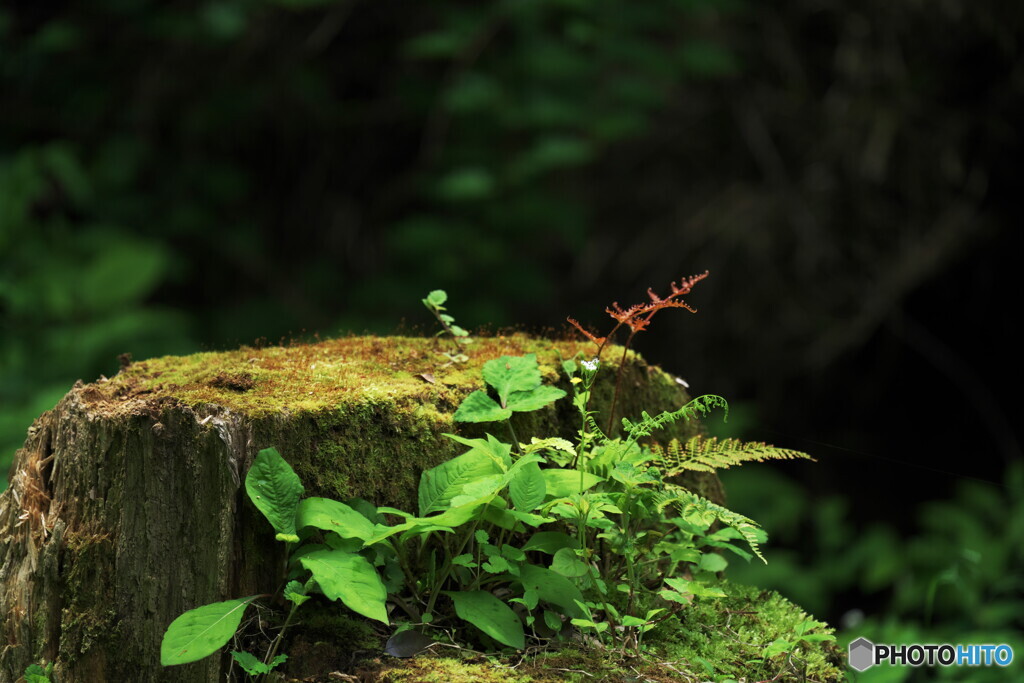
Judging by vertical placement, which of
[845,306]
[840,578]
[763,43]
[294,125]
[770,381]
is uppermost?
[763,43]

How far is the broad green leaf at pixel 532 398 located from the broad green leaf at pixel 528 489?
0.81 feet

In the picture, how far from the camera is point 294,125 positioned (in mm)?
6609

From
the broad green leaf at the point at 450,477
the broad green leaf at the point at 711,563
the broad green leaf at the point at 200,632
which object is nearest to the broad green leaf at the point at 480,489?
the broad green leaf at the point at 450,477

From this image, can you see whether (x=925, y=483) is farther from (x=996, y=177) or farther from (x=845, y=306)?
(x=996, y=177)

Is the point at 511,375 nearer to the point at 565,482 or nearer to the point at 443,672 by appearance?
the point at 565,482

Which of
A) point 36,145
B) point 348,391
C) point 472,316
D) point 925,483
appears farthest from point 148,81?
point 925,483

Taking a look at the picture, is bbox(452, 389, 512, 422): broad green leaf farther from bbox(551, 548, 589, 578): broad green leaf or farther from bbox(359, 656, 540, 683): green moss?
bbox(359, 656, 540, 683): green moss

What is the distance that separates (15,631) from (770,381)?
5.04 metres

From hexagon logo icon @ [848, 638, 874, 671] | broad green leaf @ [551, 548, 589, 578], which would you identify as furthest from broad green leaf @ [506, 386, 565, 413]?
hexagon logo icon @ [848, 638, 874, 671]

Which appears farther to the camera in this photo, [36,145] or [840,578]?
[36,145]

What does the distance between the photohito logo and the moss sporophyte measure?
24cm

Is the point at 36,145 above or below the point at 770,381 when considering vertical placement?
above

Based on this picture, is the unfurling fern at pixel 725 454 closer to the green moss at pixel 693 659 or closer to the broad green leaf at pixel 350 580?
the green moss at pixel 693 659

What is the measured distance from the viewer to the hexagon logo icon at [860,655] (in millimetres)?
2367
